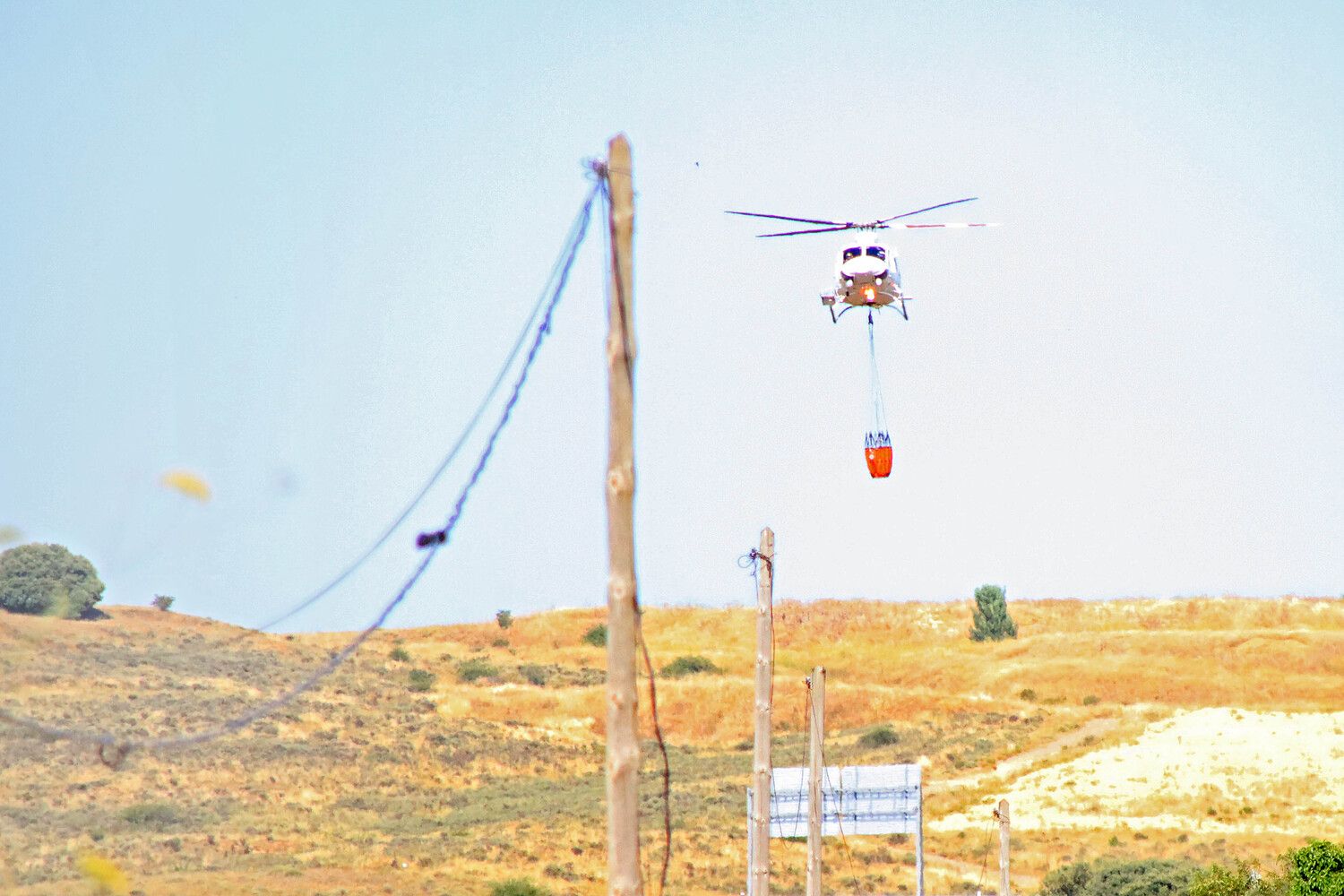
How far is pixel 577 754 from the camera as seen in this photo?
3164 inches

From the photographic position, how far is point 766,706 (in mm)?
23438

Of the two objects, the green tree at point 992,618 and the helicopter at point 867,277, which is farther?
the green tree at point 992,618

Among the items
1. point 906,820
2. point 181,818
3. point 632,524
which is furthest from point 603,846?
point 632,524

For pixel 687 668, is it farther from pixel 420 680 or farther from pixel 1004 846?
pixel 1004 846

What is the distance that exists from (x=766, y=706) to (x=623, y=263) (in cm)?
1233

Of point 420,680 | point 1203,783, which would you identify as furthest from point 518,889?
point 420,680

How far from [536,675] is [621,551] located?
292 ft

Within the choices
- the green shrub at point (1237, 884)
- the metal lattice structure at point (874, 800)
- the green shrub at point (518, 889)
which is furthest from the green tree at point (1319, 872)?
the green shrub at point (518, 889)

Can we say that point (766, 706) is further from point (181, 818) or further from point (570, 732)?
point (570, 732)

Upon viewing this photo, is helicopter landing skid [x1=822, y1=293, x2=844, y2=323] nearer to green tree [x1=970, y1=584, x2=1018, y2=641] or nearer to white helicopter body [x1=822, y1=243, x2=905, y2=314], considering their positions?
white helicopter body [x1=822, y1=243, x2=905, y2=314]

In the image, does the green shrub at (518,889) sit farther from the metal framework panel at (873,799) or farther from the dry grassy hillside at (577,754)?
the metal framework panel at (873,799)

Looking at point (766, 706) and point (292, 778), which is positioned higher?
point (766, 706)

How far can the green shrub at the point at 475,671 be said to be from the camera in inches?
3939

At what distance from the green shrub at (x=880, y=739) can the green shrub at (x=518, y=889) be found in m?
31.3
